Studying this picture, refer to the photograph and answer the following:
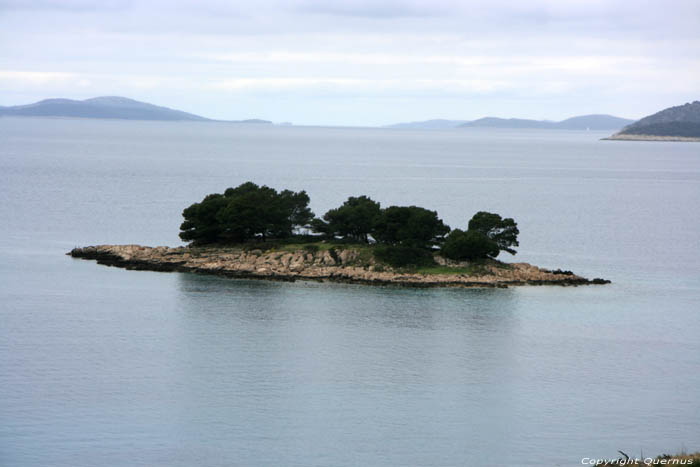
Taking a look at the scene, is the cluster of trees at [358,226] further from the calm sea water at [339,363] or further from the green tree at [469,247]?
the calm sea water at [339,363]

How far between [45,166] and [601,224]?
101 m

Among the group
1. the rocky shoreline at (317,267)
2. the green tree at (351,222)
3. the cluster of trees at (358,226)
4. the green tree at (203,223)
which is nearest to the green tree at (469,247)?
the cluster of trees at (358,226)

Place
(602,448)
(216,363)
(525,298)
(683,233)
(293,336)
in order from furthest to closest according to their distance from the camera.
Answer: (683,233)
(525,298)
(293,336)
(216,363)
(602,448)

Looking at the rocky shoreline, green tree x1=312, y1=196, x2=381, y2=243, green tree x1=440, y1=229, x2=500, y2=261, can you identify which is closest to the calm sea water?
the rocky shoreline

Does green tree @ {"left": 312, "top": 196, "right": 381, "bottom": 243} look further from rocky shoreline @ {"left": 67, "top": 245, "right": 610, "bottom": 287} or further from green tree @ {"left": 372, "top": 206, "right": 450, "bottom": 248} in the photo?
rocky shoreline @ {"left": 67, "top": 245, "right": 610, "bottom": 287}

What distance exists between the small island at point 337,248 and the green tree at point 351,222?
2.8 inches

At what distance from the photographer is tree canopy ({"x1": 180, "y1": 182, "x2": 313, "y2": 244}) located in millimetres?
68875

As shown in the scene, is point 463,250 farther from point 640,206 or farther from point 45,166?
point 45,166

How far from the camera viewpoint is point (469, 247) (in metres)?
63.4

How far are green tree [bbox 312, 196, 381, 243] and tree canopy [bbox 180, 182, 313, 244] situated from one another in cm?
283

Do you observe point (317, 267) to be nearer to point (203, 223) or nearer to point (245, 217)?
point (245, 217)

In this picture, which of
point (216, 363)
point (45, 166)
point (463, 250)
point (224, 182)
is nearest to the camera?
point (216, 363)

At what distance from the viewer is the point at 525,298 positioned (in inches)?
2287

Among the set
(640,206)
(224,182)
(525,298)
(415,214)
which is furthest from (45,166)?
(525,298)
